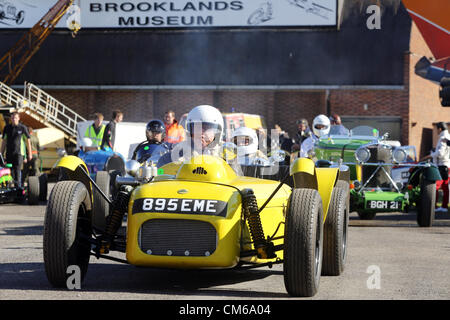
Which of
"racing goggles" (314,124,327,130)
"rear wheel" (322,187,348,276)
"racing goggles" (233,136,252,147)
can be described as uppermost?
"racing goggles" (314,124,327,130)

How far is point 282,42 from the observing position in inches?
1384

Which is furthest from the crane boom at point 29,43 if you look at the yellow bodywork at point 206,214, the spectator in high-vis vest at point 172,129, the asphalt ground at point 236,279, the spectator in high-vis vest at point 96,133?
the yellow bodywork at point 206,214

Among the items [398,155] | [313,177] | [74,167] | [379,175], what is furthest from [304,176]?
[379,175]

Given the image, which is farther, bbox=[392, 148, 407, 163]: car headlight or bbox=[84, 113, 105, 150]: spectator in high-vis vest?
bbox=[84, 113, 105, 150]: spectator in high-vis vest

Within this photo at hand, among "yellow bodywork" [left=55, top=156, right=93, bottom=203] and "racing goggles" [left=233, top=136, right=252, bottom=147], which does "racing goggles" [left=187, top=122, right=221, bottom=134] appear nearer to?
"yellow bodywork" [left=55, top=156, right=93, bottom=203]

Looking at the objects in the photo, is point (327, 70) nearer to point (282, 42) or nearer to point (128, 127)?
point (282, 42)

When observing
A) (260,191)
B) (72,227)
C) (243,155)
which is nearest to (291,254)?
(260,191)

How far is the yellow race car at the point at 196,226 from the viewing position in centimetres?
689

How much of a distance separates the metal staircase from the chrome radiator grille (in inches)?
1001

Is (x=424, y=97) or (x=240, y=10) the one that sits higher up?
(x=240, y=10)

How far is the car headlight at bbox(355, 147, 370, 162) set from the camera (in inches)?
589

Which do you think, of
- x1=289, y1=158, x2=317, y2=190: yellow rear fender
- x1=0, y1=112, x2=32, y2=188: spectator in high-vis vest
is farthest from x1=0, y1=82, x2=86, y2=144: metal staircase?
x1=289, y1=158, x2=317, y2=190: yellow rear fender

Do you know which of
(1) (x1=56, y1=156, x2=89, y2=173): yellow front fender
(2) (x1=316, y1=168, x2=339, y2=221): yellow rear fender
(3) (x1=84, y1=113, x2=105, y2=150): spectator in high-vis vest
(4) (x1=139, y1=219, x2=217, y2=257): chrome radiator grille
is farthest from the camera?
(3) (x1=84, y1=113, x2=105, y2=150): spectator in high-vis vest

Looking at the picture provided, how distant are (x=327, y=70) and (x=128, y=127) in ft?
33.8
